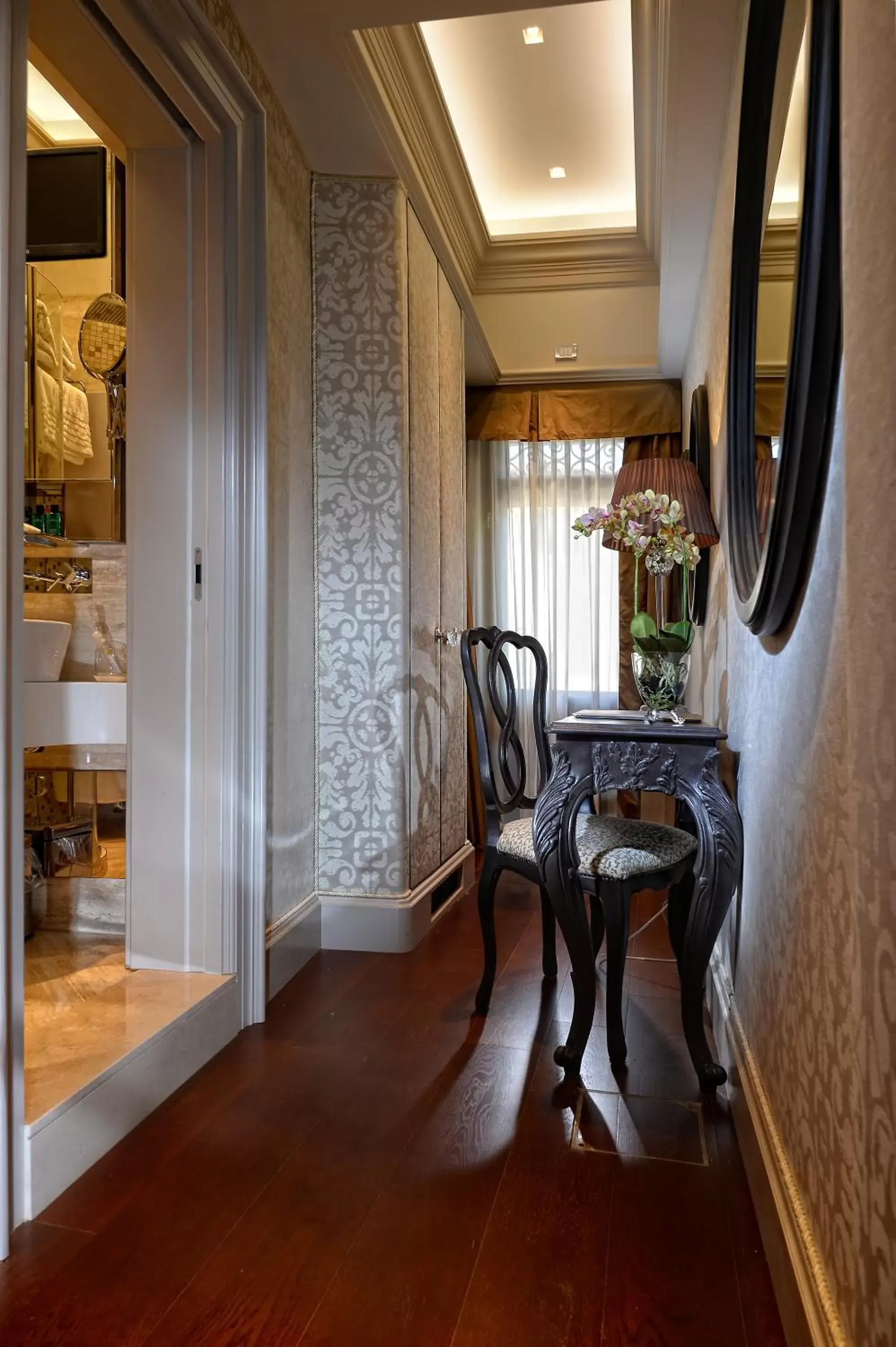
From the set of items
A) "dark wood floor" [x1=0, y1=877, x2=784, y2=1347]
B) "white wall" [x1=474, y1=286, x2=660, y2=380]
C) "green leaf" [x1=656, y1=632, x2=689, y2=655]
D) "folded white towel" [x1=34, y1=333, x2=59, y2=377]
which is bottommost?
"dark wood floor" [x1=0, y1=877, x2=784, y2=1347]

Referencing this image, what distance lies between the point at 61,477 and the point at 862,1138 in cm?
271

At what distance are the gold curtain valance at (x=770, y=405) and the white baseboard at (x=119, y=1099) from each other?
1.62 meters

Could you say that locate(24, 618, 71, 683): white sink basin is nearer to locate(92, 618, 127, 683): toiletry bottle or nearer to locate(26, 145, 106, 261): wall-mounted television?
locate(92, 618, 127, 683): toiletry bottle

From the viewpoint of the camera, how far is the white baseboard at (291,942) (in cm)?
242

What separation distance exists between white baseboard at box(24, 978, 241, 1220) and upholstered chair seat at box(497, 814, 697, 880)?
2.61 ft

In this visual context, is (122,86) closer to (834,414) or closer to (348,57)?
(348,57)

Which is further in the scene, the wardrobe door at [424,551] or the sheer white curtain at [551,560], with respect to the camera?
the sheer white curtain at [551,560]

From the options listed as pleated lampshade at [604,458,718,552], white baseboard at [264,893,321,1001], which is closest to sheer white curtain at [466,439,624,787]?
pleated lampshade at [604,458,718,552]

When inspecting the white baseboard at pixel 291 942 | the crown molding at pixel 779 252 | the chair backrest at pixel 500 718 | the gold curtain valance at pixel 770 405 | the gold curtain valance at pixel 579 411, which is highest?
the gold curtain valance at pixel 579 411

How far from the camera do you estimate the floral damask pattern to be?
2.89 metres

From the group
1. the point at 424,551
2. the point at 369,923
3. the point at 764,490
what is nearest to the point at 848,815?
the point at 764,490

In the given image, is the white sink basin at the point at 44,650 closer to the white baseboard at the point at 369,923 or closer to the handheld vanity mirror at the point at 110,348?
the handheld vanity mirror at the point at 110,348

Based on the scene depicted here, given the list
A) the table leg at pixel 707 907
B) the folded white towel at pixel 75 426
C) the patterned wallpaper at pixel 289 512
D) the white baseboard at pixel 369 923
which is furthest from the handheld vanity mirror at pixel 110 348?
the table leg at pixel 707 907

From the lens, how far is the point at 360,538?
9.57 ft
